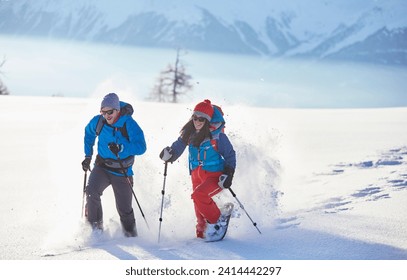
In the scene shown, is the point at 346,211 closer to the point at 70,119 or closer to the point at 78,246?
the point at 78,246

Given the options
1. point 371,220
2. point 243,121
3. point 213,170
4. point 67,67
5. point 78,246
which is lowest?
point 78,246

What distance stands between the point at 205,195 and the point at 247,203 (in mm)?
1010

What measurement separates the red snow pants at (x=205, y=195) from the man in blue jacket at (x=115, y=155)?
1.95 ft

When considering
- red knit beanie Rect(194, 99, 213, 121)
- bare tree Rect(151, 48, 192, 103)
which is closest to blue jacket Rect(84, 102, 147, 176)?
red knit beanie Rect(194, 99, 213, 121)

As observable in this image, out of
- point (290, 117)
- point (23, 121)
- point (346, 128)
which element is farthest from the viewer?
point (290, 117)

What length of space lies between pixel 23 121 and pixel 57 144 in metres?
3.10

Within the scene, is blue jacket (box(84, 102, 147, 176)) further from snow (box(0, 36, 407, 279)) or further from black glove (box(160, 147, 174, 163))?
snow (box(0, 36, 407, 279))

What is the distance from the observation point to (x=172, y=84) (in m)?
38.1

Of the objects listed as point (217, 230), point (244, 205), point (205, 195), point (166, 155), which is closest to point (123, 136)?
point (166, 155)

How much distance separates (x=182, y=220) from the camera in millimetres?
4777

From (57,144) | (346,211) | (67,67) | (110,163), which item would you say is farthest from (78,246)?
(67,67)

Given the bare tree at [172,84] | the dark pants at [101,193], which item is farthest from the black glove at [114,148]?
the bare tree at [172,84]

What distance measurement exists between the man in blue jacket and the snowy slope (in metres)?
0.25

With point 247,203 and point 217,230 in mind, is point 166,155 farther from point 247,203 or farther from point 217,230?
point 247,203
